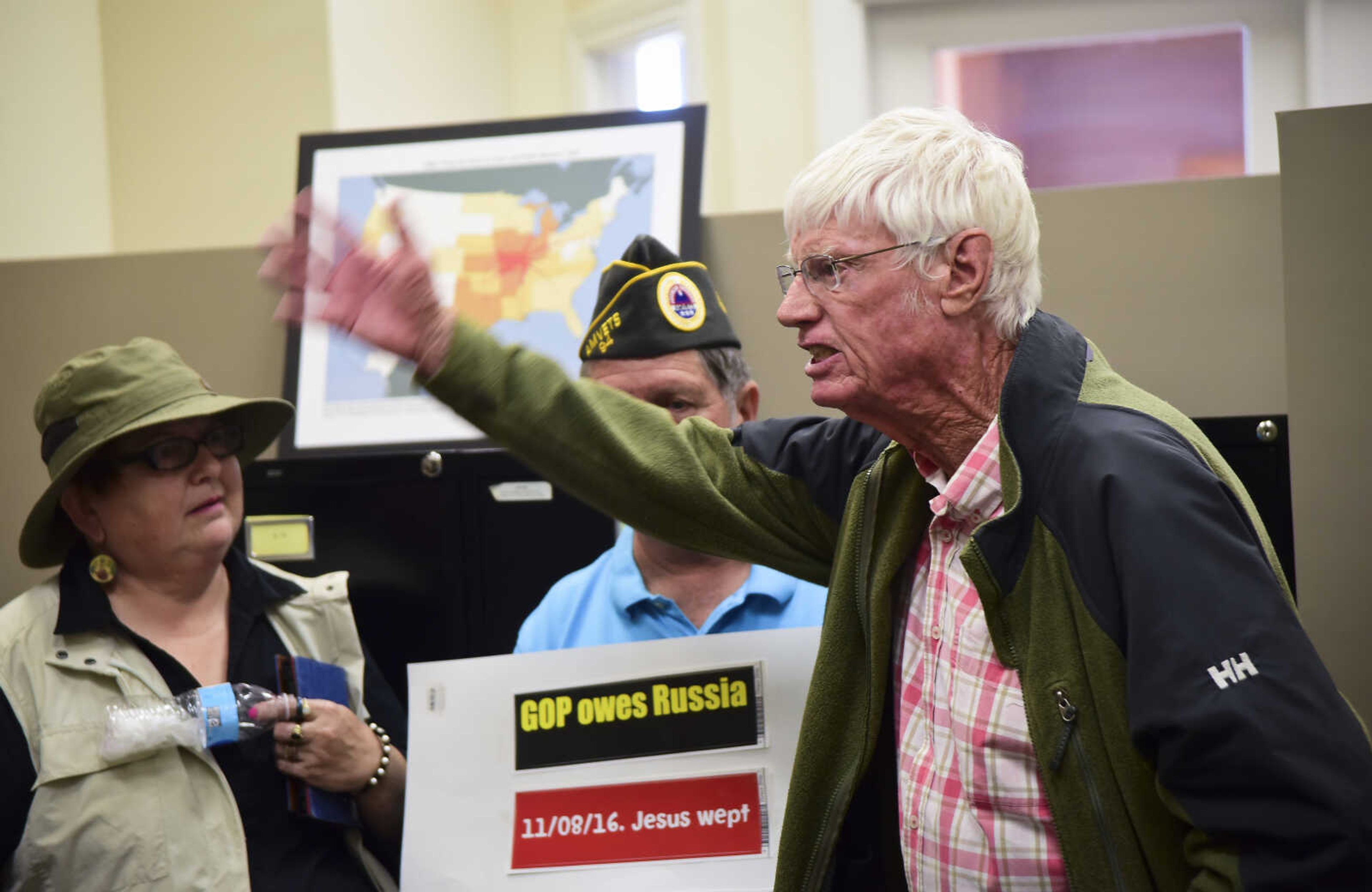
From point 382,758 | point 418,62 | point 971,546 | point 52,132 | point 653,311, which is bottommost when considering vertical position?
point 382,758

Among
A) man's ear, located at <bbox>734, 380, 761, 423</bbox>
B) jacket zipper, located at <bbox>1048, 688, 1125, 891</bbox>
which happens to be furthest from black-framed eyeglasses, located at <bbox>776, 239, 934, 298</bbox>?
man's ear, located at <bbox>734, 380, 761, 423</bbox>

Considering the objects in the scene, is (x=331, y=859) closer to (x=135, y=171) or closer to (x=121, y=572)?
(x=121, y=572)

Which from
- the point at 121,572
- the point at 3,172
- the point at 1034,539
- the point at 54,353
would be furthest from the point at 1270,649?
the point at 3,172

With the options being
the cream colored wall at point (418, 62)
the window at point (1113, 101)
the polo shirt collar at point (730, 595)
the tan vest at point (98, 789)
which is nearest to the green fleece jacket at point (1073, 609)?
the polo shirt collar at point (730, 595)

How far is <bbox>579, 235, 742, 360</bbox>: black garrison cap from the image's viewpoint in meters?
2.08

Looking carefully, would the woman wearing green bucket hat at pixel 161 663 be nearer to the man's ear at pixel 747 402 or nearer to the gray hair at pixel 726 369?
the gray hair at pixel 726 369

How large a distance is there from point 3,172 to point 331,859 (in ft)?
9.09

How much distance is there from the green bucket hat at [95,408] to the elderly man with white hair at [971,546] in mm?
807

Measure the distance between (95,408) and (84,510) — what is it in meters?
0.18

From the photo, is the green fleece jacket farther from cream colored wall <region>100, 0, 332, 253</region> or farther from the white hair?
cream colored wall <region>100, 0, 332, 253</region>

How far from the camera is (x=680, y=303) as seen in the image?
6.89 ft

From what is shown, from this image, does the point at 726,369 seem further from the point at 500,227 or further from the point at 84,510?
the point at 84,510

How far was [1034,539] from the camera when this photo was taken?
4.27 ft

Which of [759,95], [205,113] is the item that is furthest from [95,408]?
[759,95]
